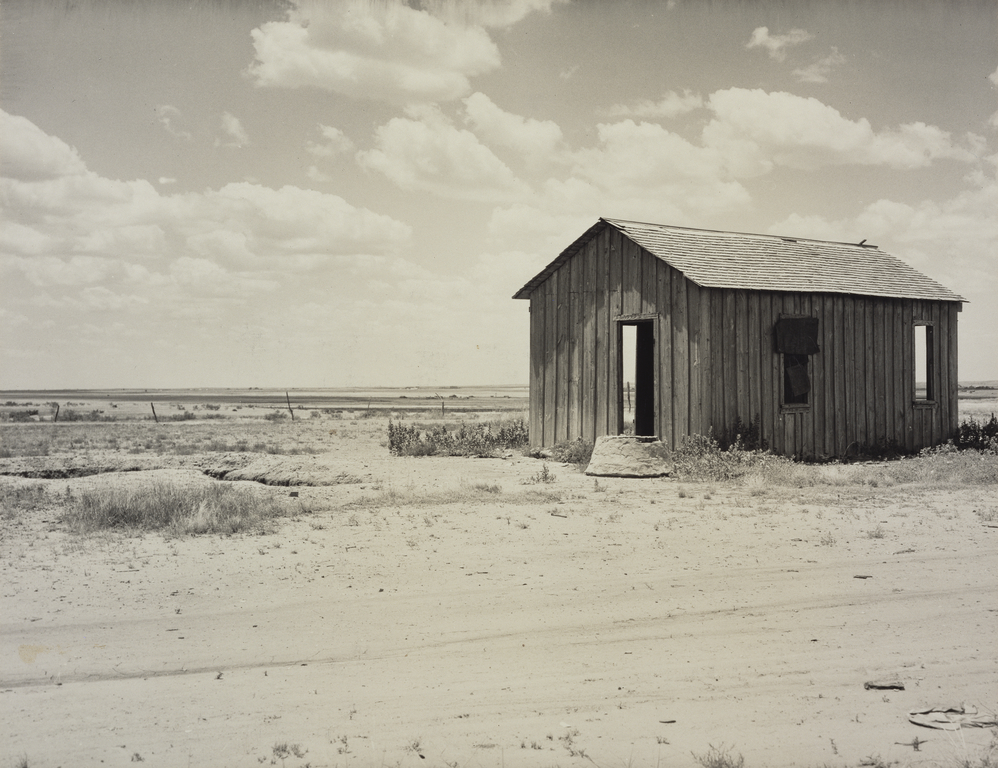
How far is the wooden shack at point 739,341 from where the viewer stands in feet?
51.4

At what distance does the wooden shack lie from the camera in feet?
51.4

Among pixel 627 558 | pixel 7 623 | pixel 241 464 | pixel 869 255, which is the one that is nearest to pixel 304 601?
pixel 7 623

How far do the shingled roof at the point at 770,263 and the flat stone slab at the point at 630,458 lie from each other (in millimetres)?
3110

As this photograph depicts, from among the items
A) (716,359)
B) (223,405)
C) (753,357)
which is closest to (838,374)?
(753,357)

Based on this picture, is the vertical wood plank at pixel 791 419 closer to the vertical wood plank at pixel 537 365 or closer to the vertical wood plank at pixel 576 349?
the vertical wood plank at pixel 576 349

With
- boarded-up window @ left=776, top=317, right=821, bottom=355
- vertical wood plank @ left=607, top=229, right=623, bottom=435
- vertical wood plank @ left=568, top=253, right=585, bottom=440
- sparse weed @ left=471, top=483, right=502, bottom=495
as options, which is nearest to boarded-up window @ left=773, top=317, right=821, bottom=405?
boarded-up window @ left=776, top=317, right=821, bottom=355

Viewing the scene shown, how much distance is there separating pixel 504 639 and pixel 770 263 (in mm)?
13428

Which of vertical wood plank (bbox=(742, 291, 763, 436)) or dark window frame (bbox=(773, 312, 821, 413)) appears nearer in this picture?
vertical wood plank (bbox=(742, 291, 763, 436))

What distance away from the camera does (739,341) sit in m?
15.8

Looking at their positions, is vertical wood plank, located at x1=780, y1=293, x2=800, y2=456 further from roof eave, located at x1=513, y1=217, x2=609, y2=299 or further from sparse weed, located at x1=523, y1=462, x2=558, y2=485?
sparse weed, located at x1=523, y1=462, x2=558, y2=485

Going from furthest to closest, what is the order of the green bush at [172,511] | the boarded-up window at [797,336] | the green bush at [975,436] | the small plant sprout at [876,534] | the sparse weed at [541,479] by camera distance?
the green bush at [975,436], the boarded-up window at [797,336], the sparse weed at [541,479], the green bush at [172,511], the small plant sprout at [876,534]

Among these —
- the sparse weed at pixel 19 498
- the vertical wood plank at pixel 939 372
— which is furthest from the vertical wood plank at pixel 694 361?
the sparse weed at pixel 19 498

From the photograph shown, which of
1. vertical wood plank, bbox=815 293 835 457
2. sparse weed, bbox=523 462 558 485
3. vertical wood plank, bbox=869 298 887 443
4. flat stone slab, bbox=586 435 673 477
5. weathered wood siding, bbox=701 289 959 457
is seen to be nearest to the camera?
sparse weed, bbox=523 462 558 485

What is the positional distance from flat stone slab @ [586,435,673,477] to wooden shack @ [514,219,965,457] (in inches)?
35.9
